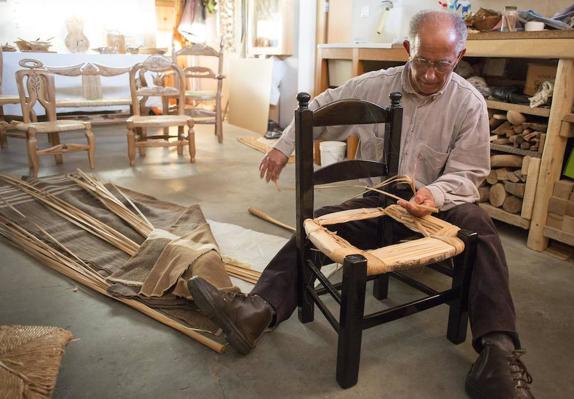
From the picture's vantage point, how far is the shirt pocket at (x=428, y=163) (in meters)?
1.74

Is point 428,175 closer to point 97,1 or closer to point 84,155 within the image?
point 84,155

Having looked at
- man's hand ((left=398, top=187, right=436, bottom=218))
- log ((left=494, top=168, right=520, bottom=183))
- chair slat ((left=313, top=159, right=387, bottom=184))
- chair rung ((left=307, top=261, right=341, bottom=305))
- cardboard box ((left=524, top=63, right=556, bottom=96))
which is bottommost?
chair rung ((left=307, top=261, right=341, bottom=305))

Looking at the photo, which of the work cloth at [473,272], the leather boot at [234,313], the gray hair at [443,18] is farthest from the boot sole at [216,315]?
the gray hair at [443,18]

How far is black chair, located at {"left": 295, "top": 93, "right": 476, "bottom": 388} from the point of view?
4.18 ft

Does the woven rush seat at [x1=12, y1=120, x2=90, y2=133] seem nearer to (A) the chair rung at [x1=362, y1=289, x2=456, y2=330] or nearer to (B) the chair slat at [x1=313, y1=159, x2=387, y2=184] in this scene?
(B) the chair slat at [x1=313, y1=159, x2=387, y2=184]

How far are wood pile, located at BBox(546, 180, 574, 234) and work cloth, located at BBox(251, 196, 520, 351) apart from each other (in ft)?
3.15

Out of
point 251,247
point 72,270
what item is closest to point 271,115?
point 251,247

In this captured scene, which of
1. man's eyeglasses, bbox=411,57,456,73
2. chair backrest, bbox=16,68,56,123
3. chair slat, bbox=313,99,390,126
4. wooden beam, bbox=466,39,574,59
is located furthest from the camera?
chair backrest, bbox=16,68,56,123

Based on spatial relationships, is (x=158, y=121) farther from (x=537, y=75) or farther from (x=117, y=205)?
(x=537, y=75)

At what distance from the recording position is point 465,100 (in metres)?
1.70

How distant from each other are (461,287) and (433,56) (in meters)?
0.78

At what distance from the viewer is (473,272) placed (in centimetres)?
145

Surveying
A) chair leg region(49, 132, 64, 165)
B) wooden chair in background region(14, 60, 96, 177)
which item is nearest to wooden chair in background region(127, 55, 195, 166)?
wooden chair in background region(14, 60, 96, 177)

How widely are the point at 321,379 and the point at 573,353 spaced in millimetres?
884
